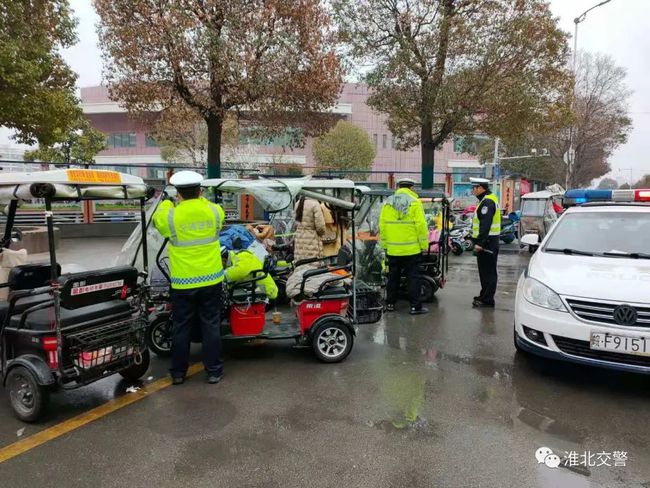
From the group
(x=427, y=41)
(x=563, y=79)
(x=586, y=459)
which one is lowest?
(x=586, y=459)

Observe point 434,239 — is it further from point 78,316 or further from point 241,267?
point 78,316

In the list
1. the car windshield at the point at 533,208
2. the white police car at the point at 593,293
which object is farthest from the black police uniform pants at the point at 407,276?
the car windshield at the point at 533,208

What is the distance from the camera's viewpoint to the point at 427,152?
45.9 feet

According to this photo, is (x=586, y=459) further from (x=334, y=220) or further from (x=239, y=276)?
(x=334, y=220)

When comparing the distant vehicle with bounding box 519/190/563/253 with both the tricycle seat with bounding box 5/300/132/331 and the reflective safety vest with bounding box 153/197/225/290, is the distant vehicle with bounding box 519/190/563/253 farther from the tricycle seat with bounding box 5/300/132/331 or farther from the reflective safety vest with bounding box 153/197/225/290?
the tricycle seat with bounding box 5/300/132/331

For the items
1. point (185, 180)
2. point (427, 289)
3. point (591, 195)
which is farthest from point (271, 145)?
point (185, 180)

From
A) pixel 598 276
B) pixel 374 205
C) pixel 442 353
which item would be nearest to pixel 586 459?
pixel 598 276

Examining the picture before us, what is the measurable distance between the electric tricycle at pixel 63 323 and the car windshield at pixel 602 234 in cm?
426

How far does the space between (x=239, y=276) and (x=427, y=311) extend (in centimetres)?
324

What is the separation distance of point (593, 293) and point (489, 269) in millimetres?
3076

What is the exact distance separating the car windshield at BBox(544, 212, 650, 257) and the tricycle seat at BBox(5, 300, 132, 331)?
4271 millimetres

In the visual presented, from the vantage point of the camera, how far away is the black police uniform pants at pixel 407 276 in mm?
6680

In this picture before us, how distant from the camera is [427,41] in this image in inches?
473

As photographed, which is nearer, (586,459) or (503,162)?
(586,459)
